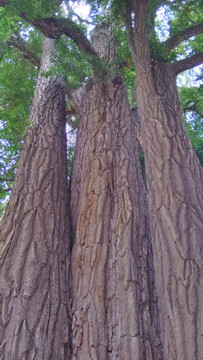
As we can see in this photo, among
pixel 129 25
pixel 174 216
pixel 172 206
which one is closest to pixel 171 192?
pixel 172 206

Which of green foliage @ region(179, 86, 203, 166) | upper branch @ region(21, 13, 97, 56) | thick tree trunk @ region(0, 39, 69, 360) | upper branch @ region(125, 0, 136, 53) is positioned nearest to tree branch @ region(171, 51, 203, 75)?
upper branch @ region(125, 0, 136, 53)

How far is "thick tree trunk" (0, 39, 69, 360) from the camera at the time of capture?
11.0 feet

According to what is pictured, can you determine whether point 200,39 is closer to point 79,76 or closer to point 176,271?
point 79,76

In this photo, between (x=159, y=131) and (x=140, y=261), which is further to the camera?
(x=159, y=131)

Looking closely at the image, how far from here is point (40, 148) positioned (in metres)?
5.52

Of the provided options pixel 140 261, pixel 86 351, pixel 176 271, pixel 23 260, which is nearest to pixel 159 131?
pixel 140 261

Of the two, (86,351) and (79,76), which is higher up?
(79,76)

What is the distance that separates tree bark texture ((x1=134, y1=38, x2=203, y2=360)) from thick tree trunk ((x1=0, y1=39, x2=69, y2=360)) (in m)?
1.19

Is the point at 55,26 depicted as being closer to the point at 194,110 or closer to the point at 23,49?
the point at 23,49

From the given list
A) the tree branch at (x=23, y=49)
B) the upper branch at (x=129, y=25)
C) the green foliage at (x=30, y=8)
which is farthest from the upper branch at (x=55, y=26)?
the tree branch at (x=23, y=49)

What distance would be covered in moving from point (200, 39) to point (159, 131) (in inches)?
169

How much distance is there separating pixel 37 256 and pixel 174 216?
1.66m

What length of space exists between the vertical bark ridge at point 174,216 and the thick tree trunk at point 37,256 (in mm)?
1197

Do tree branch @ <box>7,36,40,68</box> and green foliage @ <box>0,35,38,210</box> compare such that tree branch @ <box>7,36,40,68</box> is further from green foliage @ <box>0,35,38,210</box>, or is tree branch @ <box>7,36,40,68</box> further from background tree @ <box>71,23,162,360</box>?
background tree @ <box>71,23,162,360</box>
